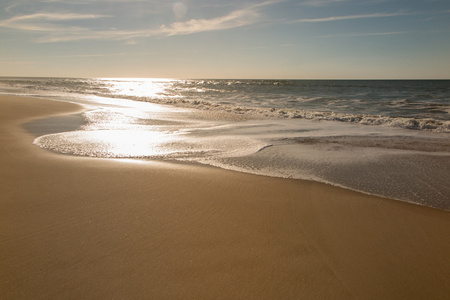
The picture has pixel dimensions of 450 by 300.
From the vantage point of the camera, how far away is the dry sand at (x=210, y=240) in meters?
1.96

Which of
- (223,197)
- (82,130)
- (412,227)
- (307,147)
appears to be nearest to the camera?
(412,227)

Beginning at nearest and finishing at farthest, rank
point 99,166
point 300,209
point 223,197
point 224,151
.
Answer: point 300,209 < point 223,197 < point 99,166 < point 224,151

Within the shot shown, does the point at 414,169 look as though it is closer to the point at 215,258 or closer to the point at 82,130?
the point at 215,258

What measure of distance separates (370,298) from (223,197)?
181 cm

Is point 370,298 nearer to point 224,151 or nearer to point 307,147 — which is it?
point 224,151

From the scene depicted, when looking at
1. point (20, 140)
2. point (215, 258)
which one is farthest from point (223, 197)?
point (20, 140)

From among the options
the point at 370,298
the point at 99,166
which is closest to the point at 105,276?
the point at 370,298

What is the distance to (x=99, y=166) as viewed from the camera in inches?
173

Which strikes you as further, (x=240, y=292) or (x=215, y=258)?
(x=215, y=258)

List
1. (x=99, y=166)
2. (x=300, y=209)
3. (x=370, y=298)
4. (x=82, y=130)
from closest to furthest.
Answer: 1. (x=370, y=298)
2. (x=300, y=209)
3. (x=99, y=166)
4. (x=82, y=130)

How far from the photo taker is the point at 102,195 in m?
3.30

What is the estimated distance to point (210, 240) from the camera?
2482mm

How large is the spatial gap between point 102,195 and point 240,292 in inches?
80.3

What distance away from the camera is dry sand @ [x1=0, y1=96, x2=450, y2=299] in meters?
1.96
